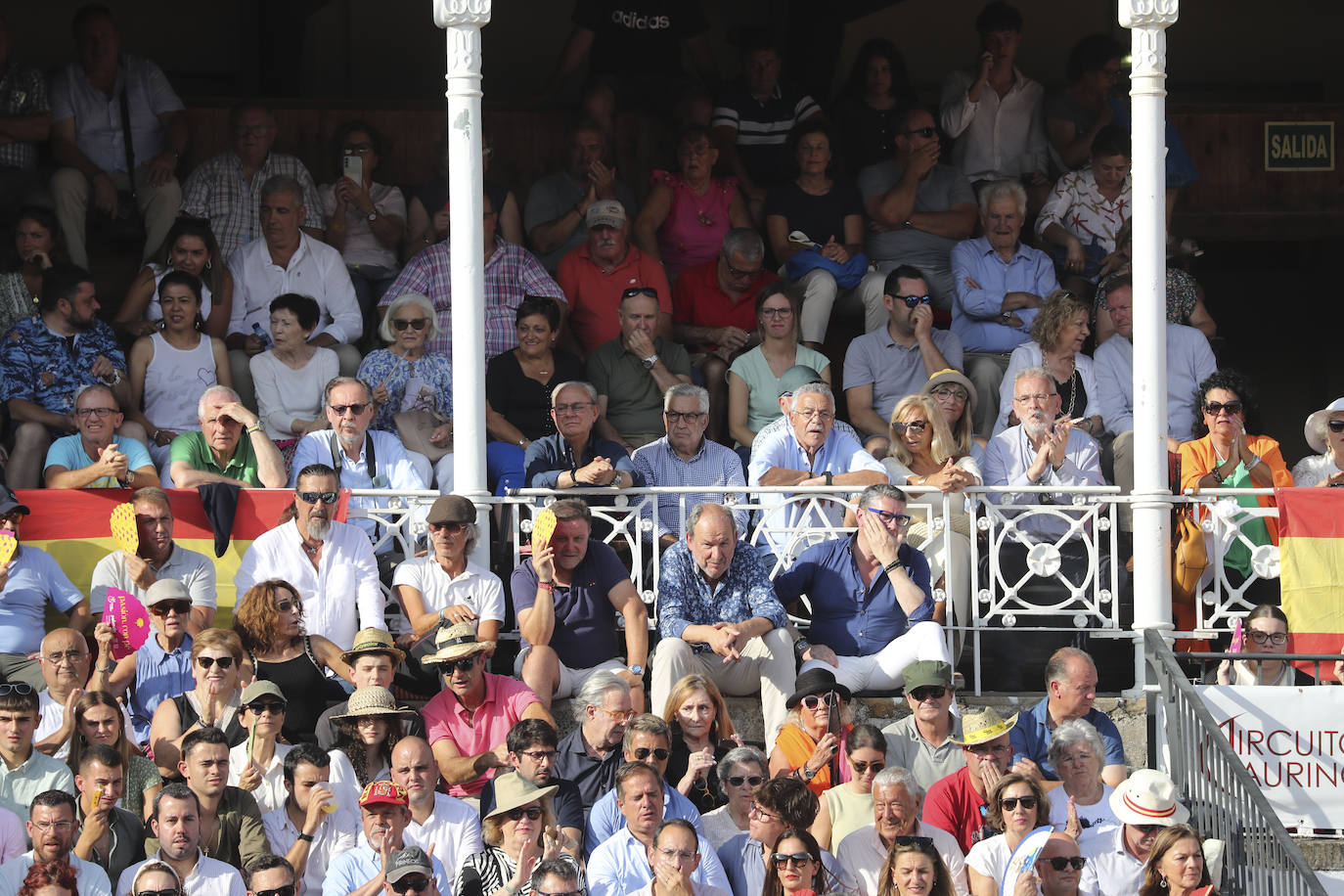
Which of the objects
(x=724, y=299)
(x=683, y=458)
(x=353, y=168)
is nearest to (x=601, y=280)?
(x=724, y=299)

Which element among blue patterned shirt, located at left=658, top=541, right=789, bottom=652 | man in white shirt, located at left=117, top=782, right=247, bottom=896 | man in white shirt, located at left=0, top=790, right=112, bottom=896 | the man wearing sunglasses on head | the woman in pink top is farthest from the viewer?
the woman in pink top

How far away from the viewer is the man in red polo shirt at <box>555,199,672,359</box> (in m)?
13.0

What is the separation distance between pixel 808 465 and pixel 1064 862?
9.11 ft

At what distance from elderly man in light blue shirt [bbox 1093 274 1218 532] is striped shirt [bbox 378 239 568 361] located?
3.18 metres

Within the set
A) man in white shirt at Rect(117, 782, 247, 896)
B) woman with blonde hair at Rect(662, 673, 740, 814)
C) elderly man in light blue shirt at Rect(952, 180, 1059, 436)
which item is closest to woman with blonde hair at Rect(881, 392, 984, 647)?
woman with blonde hair at Rect(662, 673, 740, 814)

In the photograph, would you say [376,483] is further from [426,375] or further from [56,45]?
[56,45]

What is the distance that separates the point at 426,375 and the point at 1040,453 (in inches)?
135

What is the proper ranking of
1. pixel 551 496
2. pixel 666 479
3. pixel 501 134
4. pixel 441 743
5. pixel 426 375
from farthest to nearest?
1. pixel 501 134
2. pixel 426 375
3. pixel 666 479
4. pixel 551 496
5. pixel 441 743

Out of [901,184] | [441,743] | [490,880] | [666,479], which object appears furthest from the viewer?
[901,184]

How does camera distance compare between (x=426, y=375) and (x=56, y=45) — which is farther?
(x=56, y=45)

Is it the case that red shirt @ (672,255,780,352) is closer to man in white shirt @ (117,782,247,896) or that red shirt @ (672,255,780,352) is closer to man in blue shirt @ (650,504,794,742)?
man in blue shirt @ (650,504,794,742)

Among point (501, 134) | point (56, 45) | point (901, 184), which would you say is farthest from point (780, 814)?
point (56, 45)

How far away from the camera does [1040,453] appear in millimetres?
10781

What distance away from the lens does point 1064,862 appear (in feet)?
29.8
